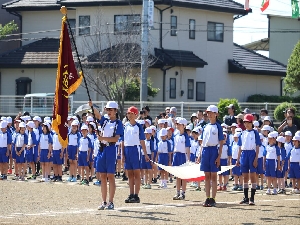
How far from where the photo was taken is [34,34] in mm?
50781

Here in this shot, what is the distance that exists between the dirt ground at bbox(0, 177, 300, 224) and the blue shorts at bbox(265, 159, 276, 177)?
595mm

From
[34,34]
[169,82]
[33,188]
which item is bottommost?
[33,188]

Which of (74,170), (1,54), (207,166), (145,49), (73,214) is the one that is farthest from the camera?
(1,54)

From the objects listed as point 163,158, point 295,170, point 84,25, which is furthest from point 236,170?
point 84,25

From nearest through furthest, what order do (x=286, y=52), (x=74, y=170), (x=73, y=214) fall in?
(x=73, y=214), (x=74, y=170), (x=286, y=52)

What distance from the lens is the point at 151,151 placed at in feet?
85.2

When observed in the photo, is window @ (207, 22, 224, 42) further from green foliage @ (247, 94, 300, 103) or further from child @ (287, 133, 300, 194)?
child @ (287, 133, 300, 194)

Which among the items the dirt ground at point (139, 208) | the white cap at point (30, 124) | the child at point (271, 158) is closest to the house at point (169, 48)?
the white cap at point (30, 124)

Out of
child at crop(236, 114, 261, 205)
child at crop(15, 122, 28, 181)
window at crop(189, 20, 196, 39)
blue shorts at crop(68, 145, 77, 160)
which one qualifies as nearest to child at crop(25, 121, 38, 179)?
child at crop(15, 122, 28, 181)

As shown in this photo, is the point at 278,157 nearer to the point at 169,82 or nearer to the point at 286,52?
the point at 169,82

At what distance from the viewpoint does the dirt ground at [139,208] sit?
1551cm

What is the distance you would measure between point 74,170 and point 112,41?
1725cm

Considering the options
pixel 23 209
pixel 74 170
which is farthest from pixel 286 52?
pixel 23 209

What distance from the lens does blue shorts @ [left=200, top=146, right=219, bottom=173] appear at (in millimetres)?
18656
